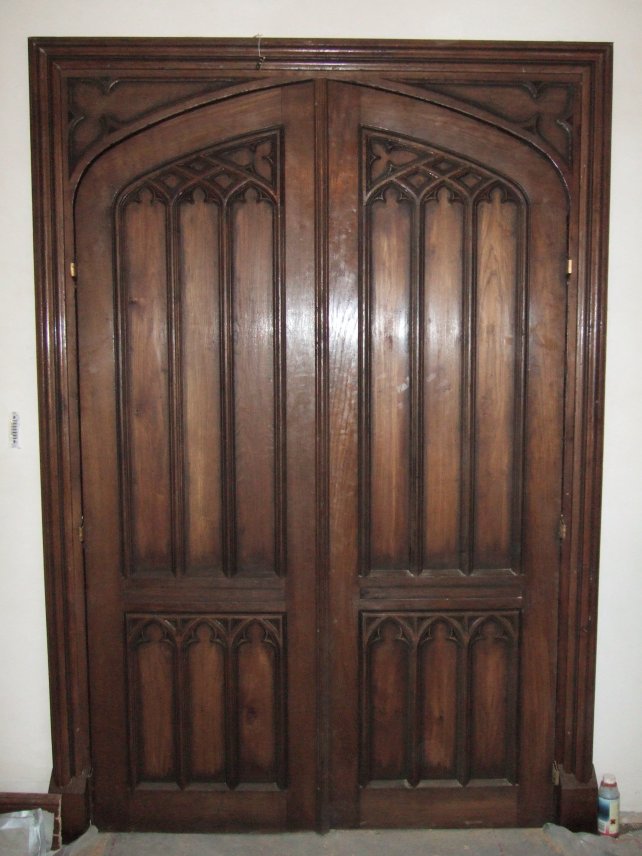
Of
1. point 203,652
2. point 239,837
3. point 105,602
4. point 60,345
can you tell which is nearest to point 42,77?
point 60,345

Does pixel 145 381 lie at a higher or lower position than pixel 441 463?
higher

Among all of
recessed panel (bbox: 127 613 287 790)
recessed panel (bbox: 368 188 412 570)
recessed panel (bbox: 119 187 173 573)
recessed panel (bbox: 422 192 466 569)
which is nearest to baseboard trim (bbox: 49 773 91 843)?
recessed panel (bbox: 127 613 287 790)

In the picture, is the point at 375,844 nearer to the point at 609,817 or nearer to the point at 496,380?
the point at 609,817

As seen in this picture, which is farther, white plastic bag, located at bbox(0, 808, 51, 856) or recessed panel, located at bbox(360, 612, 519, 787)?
recessed panel, located at bbox(360, 612, 519, 787)

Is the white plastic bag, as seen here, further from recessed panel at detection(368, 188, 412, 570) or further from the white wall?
recessed panel at detection(368, 188, 412, 570)

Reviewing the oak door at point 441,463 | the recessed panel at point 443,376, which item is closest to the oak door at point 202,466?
the oak door at point 441,463

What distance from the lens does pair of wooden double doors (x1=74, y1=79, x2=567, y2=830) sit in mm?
1996

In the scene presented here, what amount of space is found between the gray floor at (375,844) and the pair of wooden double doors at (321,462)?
0.05m

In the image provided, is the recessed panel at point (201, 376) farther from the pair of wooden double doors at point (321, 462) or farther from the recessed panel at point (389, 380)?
the recessed panel at point (389, 380)

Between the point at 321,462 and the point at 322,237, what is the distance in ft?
2.17

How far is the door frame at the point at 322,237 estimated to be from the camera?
195 cm

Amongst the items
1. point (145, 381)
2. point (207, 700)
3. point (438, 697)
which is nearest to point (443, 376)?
point (145, 381)

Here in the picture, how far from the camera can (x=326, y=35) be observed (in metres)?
1.95

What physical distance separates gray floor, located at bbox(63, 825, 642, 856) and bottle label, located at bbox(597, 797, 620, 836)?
3cm
